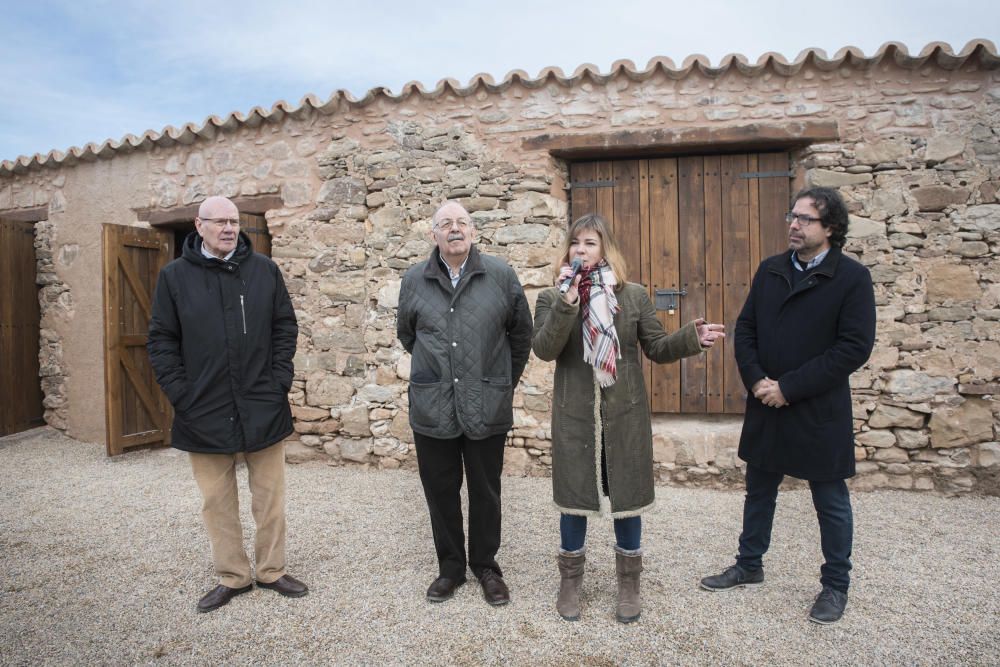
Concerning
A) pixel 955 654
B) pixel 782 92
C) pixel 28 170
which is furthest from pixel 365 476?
pixel 28 170

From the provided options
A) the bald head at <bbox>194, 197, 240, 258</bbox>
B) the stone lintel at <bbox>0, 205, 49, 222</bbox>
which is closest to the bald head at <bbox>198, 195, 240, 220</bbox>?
the bald head at <bbox>194, 197, 240, 258</bbox>

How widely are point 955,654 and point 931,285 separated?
2775 millimetres

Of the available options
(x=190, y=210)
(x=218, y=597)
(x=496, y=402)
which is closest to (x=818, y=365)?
(x=496, y=402)

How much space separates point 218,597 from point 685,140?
407cm

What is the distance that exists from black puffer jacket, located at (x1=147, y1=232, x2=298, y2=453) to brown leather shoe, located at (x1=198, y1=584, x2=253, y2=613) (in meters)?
0.69

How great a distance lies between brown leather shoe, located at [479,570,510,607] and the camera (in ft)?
9.05

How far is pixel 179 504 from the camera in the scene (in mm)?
4336

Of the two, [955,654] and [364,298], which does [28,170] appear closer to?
[364,298]

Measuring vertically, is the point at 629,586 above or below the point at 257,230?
below

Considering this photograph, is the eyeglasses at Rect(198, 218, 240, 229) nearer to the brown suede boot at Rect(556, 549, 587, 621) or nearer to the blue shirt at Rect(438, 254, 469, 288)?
the blue shirt at Rect(438, 254, 469, 288)

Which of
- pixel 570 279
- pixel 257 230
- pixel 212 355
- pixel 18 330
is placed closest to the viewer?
pixel 570 279

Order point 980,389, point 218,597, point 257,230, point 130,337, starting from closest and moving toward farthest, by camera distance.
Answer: point 218,597
point 980,389
point 257,230
point 130,337

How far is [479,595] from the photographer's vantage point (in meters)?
2.86

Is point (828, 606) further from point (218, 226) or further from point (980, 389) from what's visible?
point (218, 226)
